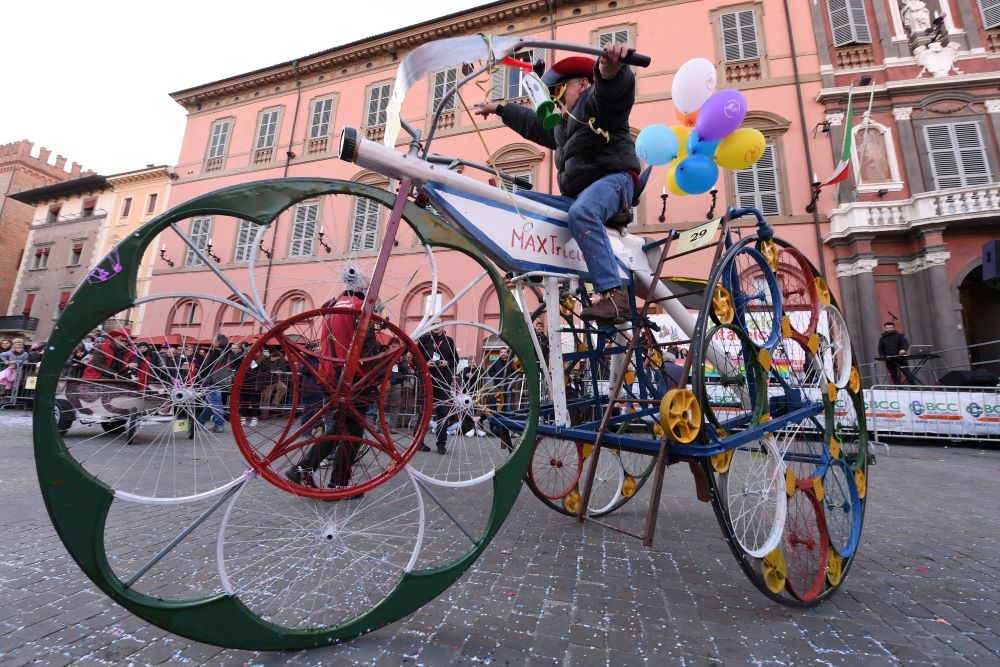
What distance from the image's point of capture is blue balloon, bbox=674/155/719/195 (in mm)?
2732

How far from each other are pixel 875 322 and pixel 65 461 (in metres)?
13.7

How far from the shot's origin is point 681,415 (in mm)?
1645

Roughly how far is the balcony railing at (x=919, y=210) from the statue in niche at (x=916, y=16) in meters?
5.17

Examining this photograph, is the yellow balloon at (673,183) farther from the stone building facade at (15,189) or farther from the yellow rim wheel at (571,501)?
the stone building facade at (15,189)

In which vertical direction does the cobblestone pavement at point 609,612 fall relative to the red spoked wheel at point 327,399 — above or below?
below

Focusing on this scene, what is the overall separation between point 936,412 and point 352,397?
10259 millimetres

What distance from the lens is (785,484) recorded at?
75.8 inches

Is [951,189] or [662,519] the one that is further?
[951,189]

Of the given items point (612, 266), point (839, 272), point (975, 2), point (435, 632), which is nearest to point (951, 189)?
point (839, 272)

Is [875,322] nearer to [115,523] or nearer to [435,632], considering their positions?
[435,632]

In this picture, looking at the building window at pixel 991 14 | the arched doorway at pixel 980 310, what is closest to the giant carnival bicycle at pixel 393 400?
the arched doorway at pixel 980 310

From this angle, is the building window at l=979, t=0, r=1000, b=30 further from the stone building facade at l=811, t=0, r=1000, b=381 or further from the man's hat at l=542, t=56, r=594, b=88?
the man's hat at l=542, t=56, r=594, b=88

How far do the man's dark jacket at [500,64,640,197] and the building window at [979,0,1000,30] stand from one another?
17.1 meters

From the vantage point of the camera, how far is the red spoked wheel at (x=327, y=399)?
143 cm
